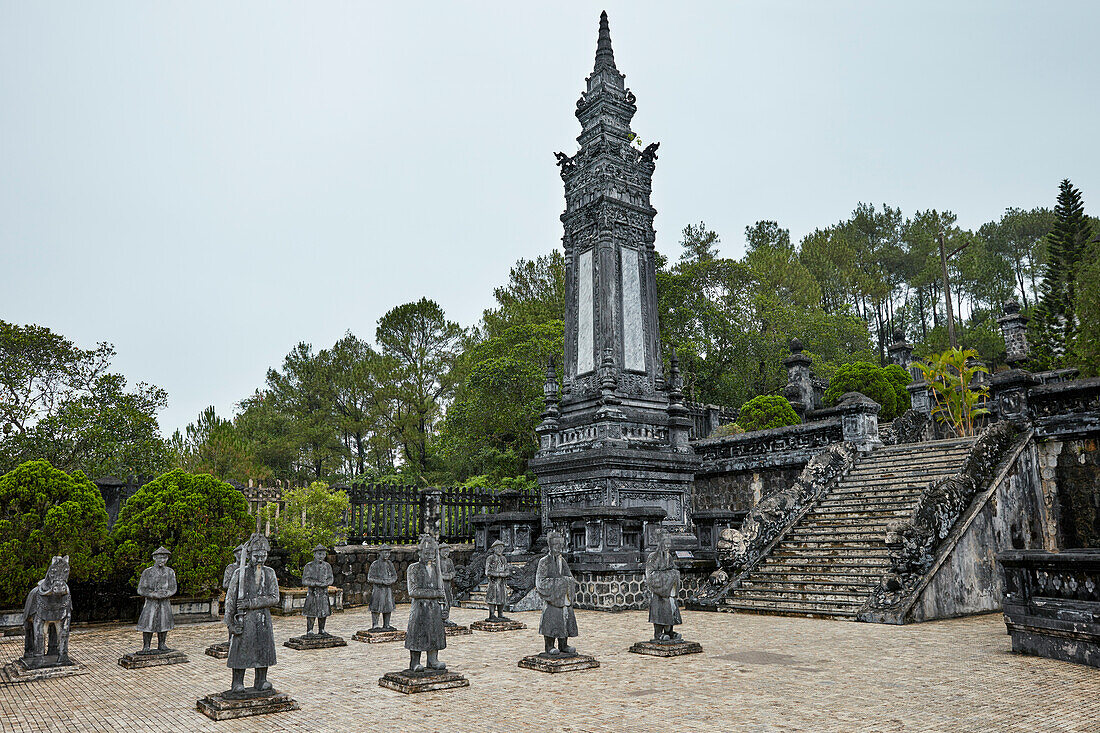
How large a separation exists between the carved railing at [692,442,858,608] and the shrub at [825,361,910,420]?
422 inches

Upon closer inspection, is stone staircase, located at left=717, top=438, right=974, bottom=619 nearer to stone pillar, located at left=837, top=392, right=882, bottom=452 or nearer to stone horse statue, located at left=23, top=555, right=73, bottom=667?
stone pillar, located at left=837, top=392, right=882, bottom=452

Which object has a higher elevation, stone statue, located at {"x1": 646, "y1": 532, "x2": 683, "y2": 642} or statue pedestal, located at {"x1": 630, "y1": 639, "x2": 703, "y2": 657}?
stone statue, located at {"x1": 646, "y1": 532, "x2": 683, "y2": 642}

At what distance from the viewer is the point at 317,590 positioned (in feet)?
36.6

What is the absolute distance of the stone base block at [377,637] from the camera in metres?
11.3

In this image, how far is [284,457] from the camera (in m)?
42.1

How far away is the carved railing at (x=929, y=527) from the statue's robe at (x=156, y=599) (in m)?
10.5

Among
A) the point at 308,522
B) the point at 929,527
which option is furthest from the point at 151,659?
the point at 929,527

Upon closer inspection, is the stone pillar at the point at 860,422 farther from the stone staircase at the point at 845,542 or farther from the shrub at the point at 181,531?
the shrub at the point at 181,531

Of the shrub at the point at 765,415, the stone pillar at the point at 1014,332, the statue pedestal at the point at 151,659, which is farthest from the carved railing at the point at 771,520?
the stone pillar at the point at 1014,332

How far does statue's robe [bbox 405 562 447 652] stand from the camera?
7.86 m

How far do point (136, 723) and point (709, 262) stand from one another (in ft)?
114

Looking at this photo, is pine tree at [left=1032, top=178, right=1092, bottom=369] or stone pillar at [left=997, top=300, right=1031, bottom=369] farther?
stone pillar at [left=997, top=300, right=1031, bottom=369]

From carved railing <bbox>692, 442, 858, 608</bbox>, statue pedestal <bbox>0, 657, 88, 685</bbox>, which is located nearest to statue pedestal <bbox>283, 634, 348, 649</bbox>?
statue pedestal <bbox>0, 657, 88, 685</bbox>

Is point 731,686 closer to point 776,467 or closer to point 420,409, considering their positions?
point 776,467
